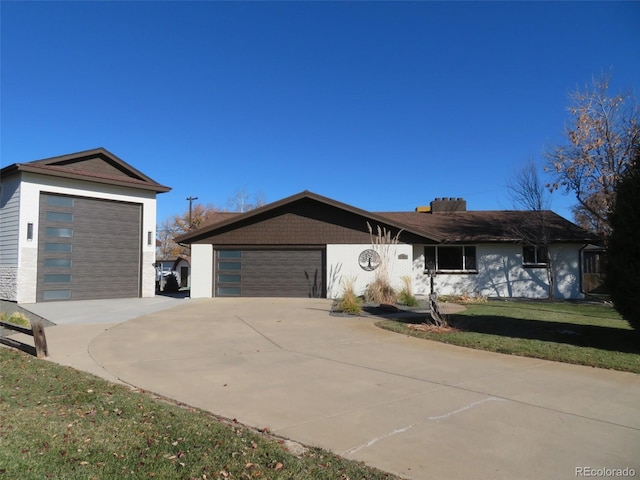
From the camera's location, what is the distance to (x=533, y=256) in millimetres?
20703

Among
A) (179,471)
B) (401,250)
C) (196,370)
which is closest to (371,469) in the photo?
(179,471)

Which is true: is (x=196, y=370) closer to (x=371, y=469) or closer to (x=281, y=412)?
(x=281, y=412)

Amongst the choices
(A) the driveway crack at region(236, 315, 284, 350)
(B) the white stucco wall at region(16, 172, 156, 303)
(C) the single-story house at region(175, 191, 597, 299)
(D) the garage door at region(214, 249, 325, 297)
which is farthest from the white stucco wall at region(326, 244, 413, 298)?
(B) the white stucco wall at region(16, 172, 156, 303)

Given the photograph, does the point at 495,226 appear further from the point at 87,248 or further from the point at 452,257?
the point at 87,248

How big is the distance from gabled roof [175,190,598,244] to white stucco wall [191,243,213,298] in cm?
51

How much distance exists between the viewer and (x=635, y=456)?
3840 millimetres

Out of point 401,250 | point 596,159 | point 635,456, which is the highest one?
point 596,159

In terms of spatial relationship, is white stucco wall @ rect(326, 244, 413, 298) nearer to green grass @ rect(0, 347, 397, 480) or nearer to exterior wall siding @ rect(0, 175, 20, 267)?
exterior wall siding @ rect(0, 175, 20, 267)

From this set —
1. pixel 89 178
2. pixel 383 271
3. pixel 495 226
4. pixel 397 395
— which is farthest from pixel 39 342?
pixel 495 226

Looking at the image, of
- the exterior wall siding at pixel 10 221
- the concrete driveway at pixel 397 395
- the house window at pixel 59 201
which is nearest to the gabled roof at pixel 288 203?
the house window at pixel 59 201

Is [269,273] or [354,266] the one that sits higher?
[354,266]

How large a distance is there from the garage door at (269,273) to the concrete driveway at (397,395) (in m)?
9.08

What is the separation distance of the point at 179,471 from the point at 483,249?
1961 cm

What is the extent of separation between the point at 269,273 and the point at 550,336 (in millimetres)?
12571
